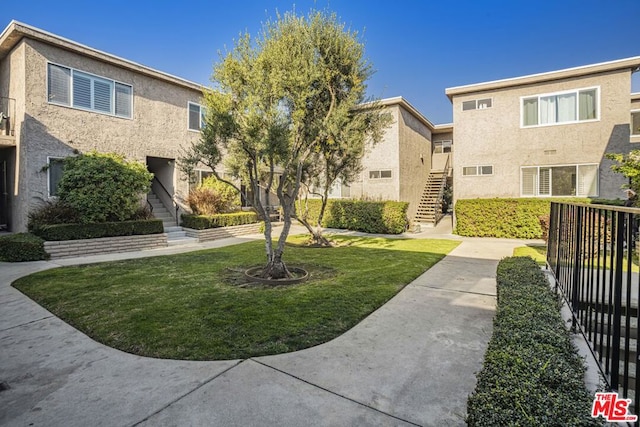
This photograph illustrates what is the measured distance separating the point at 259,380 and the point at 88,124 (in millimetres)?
12445

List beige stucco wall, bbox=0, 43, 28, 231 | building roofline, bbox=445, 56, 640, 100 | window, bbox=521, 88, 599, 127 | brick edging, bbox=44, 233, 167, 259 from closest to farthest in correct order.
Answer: brick edging, bbox=44, 233, 167, 259
beige stucco wall, bbox=0, 43, 28, 231
building roofline, bbox=445, 56, 640, 100
window, bbox=521, 88, 599, 127

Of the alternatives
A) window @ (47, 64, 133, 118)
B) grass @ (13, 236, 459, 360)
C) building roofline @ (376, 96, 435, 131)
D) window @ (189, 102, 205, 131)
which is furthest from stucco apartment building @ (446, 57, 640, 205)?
window @ (47, 64, 133, 118)

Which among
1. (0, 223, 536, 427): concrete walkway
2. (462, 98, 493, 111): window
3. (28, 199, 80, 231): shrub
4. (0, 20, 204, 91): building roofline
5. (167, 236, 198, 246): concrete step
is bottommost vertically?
(0, 223, 536, 427): concrete walkway

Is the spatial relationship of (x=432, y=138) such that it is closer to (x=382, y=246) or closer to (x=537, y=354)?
(x=382, y=246)

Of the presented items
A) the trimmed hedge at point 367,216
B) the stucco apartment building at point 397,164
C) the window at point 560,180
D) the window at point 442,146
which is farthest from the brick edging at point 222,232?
the window at point 442,146

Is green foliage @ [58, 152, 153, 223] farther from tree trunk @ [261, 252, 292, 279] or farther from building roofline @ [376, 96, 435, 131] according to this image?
building roofline @ [376, 96, 435, 131]

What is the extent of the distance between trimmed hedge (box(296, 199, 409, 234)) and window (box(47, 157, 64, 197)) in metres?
8.72

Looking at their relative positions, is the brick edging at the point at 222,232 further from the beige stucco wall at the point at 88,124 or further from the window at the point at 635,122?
the window at the point at 635,122

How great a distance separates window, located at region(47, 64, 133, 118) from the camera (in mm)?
10898

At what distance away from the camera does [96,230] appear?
1007cm

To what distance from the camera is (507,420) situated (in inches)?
70.0

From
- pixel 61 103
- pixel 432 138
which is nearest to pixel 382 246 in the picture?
pixel 61 103

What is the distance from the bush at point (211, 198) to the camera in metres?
14.0

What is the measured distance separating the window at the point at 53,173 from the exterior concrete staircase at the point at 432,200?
51.9 ft
